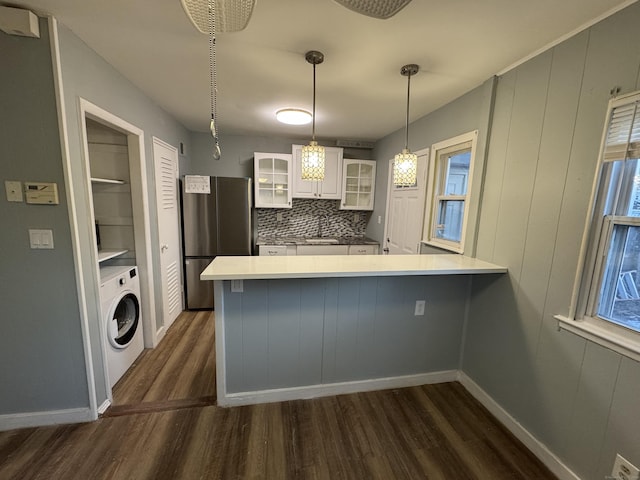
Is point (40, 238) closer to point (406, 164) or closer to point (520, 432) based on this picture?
point (406, 164)

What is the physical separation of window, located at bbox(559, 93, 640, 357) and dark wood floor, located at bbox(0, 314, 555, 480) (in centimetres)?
95

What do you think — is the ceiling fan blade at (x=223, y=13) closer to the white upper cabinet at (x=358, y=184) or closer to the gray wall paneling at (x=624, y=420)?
the gray wall paneling at (x=624, y=420)

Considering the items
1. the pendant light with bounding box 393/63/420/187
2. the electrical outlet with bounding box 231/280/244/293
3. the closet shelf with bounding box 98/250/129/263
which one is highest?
the pendant light with bounding box 393/63/420/187

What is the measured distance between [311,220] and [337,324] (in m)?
2.48

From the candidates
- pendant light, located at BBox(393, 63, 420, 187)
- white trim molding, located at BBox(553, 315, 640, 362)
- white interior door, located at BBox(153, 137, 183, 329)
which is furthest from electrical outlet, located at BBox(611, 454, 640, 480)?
white interior door, located at BBox(153, 137, 183, 329)

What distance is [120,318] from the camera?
2.21m

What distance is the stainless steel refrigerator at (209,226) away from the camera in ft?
10.8

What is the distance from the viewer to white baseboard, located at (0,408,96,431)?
5.34 feet

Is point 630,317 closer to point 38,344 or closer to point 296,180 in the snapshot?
point 38,344

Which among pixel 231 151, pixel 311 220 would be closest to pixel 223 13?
pixel 231 151

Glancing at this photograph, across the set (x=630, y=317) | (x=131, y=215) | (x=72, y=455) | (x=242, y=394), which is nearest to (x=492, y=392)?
(x=630, y=317)

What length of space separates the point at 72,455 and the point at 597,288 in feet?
9.63

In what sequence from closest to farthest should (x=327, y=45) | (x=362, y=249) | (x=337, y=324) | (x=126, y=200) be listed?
1. (x=327, y=45)
2. (x=337, y=324)
3. (x=126, y=200)
4. (x=362, y=249)

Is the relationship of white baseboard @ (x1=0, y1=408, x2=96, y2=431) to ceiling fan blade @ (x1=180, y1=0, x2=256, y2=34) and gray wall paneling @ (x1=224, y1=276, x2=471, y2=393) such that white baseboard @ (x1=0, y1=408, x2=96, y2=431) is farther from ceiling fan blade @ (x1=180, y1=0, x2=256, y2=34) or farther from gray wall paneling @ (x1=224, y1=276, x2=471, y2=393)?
ceiling fan blade @ (x1=180, y1=0, x2=256, y2=34)
